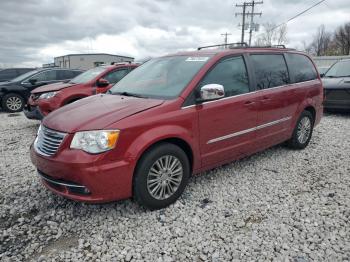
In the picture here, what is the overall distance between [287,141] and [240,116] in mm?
1823

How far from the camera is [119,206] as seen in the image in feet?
11.2

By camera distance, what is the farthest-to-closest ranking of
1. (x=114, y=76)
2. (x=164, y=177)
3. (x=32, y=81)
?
Answer: (x=32, y=81)
(x=114, y=76)
(x=164, y=177)

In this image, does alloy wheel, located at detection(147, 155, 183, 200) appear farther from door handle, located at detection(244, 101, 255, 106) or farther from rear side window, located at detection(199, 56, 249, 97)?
door handle, located at detection(244, 101, 255, 106)

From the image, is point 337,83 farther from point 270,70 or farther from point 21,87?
point 21,87

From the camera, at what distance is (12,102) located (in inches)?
416

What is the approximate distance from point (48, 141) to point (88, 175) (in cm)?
71

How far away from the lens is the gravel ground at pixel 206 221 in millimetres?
2631

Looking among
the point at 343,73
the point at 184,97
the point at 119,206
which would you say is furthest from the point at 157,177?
the point at 343,73

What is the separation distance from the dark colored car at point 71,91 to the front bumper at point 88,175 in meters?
3.38

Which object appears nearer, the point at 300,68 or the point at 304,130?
the point at 300,68

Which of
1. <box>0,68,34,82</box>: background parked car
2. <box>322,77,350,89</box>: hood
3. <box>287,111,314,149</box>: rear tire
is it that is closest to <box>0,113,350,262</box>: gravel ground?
<box>287,111,314,149</box>: rear tire

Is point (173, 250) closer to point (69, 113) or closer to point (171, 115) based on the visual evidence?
point (171, 115)

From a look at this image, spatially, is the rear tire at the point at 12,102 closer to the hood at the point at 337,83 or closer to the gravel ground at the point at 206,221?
the gravel ground at the point at 206,221

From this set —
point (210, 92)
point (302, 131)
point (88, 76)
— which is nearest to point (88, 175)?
point (210, 92)
